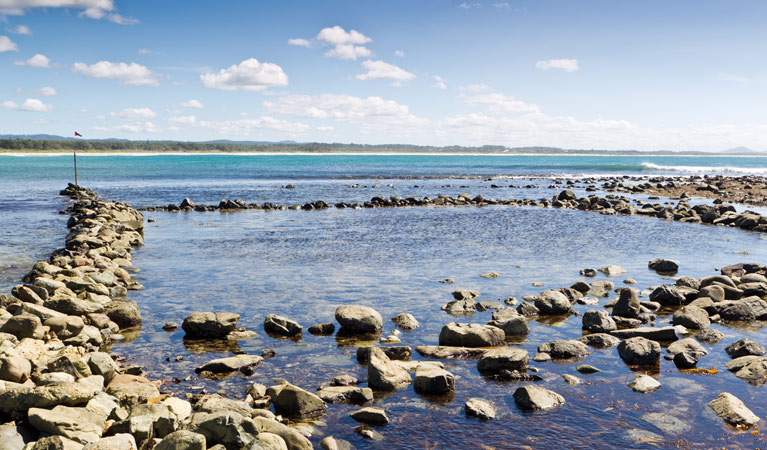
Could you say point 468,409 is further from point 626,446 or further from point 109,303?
point 109,303

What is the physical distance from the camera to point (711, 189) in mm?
76500

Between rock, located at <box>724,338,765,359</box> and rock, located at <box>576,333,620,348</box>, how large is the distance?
9.33 feet

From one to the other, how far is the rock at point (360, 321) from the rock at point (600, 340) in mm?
5830

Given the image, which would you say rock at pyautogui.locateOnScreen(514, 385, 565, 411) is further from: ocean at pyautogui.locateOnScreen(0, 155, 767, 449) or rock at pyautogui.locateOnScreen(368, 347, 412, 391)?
rock at pyautogui.locateOnScreen(368, 347, 412, 391)

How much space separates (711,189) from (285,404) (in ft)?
257

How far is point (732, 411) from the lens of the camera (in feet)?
39.3

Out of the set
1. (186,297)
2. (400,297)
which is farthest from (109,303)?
(400,297)

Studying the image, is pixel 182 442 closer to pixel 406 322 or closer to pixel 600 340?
pixel 406 322

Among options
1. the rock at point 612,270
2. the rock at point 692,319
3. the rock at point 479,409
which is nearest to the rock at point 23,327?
the rock at point 479,409

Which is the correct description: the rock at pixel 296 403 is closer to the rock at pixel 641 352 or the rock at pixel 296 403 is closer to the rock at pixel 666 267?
the rock at pixel 641 352

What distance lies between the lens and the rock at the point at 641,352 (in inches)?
594

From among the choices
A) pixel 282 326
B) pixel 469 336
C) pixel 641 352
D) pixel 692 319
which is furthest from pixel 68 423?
pixel 692 319

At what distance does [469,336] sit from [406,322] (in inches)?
94.5

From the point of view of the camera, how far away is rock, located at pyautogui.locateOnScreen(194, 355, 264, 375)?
14.2 meters
